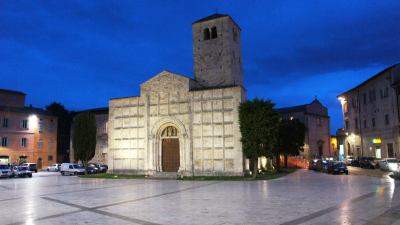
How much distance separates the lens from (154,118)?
36844mm

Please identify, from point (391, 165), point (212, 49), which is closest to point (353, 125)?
point (391, 165)

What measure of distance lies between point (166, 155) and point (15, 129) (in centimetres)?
3451

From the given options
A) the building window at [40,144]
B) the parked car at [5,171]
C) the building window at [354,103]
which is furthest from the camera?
the building window at [40,144]

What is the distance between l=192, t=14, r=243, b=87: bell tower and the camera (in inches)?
1507

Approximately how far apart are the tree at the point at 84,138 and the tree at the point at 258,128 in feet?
70.2

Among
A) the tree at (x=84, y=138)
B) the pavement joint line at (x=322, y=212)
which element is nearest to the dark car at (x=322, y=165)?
the pavement joint line at (x=322, y=212)

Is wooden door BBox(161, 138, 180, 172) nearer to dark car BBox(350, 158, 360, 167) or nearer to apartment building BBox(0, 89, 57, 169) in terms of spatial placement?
dark car BBox(350, 158, 360, 167)

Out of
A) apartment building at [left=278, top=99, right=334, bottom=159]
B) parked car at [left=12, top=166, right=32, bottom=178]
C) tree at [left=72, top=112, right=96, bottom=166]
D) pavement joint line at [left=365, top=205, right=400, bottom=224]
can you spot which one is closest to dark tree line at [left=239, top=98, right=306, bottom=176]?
pavement joint line at [left=365, top=205, right=400, bottom=224]

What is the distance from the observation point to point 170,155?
3612cm

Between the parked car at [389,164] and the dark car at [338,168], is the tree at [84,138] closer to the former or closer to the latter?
the dark car at [338,168]

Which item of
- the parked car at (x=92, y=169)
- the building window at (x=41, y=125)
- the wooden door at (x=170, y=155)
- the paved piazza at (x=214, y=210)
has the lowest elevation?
the parked car at (x=92, y=169)

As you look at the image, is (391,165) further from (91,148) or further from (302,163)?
(91,148)

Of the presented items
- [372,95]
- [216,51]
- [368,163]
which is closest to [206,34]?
[216,51]

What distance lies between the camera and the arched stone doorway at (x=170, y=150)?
3591 centimetres
